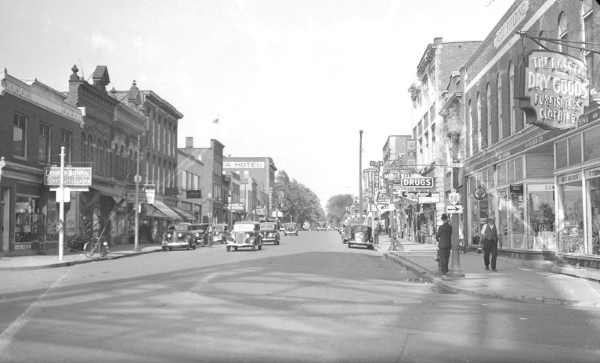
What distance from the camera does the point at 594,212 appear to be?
19.8 m

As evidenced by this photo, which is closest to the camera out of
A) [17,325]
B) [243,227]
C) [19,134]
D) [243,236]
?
[17,325]

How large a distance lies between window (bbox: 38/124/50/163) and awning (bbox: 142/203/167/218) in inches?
682

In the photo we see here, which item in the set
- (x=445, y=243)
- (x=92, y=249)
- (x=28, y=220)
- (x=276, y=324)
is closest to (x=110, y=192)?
(x=28, y=220)

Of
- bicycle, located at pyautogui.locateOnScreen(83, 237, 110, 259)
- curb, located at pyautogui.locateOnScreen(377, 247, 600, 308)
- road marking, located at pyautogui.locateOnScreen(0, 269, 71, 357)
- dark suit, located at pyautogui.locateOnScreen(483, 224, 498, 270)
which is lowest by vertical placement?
curb, located at pyautogui.locateOnScreen(377, 247, 600, 308)

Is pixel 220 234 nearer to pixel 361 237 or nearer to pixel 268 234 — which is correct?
pixel 268 234

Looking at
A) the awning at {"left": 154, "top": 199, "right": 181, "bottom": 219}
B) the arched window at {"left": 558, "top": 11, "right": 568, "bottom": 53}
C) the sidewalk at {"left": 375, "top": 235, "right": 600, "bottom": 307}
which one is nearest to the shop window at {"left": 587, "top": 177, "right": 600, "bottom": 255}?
the sidewalk at {"left": 375, "top": 235, "right": 600, "bottom": 307}

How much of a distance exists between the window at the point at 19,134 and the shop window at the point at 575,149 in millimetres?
24026

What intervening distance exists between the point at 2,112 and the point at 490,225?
852 inches

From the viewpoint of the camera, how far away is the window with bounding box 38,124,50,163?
1311 inches

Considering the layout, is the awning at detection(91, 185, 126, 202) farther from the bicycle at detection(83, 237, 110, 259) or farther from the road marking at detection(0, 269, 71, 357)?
the road marking at detection(0, 269, 71, 357)

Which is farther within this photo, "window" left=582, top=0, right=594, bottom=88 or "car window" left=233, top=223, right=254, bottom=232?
"car window" left=233, top=223, right=254, bottom=232

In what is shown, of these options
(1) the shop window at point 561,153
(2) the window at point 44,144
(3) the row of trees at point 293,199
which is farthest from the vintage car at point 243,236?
(3) the row of trees at point 293,199

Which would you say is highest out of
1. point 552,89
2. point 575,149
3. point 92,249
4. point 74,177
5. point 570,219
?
point 552,89

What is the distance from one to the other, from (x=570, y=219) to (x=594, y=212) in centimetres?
193
